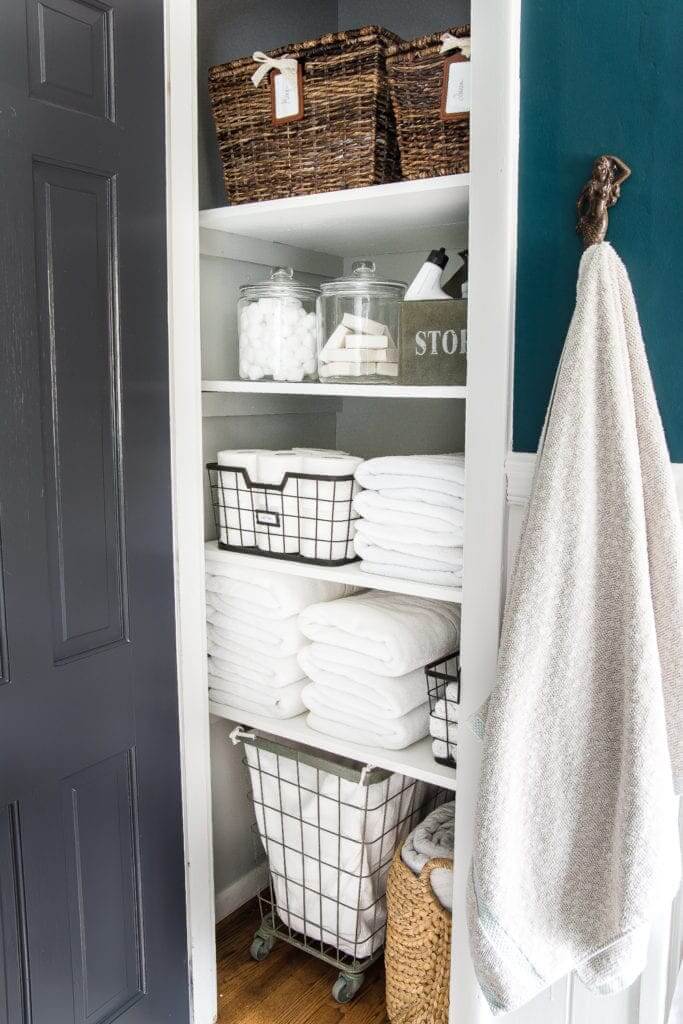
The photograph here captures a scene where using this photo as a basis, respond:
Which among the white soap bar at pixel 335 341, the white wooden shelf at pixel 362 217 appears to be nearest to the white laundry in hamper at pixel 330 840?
the white soap bar at pixel 335 341

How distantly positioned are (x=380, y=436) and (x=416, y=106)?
85 cm

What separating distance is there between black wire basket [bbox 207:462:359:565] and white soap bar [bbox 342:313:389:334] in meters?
0.28

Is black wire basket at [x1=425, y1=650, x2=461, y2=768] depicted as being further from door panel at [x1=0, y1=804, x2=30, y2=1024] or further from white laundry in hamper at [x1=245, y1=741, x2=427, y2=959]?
door panel at [x1=0, y1=804, x2=30, y2=1024]

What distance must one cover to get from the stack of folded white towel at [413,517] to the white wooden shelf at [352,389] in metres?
0.15

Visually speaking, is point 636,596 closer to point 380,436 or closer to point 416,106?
point 416,106

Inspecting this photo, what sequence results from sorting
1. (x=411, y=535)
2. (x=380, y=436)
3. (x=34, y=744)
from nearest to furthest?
(x=34, y=744)
(x=411, y=535)
(x=380, y=436)

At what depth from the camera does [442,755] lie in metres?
1.57

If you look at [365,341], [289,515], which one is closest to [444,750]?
[289,515]

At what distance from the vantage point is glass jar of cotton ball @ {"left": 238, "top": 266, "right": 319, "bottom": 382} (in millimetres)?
1666

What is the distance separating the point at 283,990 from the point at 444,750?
743mm

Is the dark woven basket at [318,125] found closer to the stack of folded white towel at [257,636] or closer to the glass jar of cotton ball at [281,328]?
the glass jar of cotton ball at [281,328]

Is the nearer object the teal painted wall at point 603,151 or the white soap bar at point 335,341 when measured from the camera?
the teal painted wall at point 603,151

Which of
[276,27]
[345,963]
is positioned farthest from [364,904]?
[276,27]

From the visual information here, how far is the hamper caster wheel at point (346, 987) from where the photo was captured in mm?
1812
